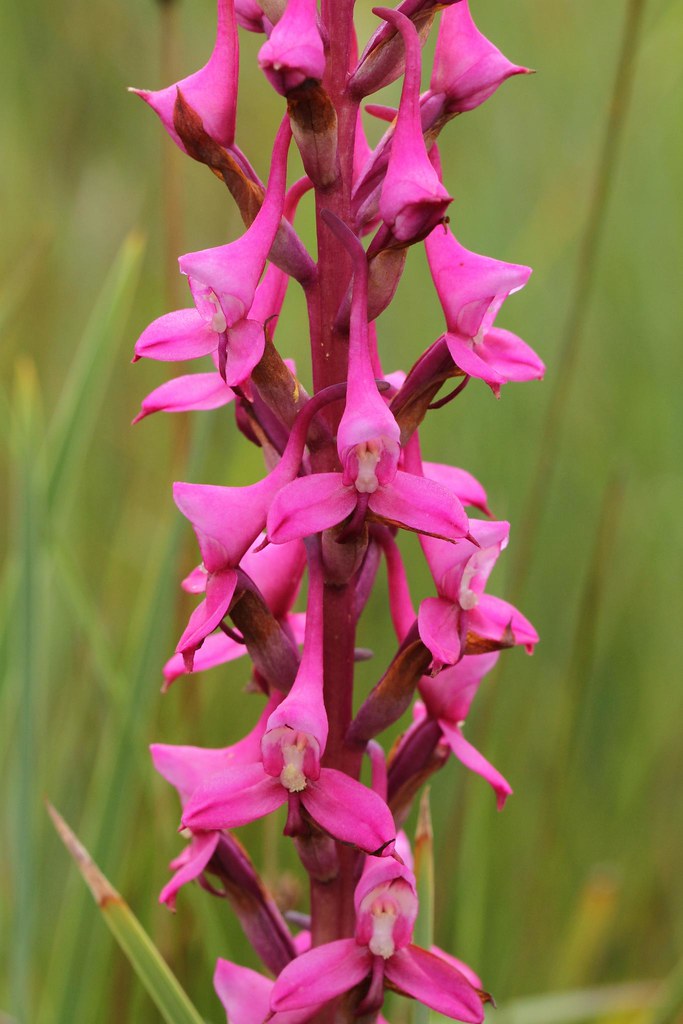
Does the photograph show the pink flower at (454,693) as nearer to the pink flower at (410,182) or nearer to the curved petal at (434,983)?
the curved petal at (434,983)

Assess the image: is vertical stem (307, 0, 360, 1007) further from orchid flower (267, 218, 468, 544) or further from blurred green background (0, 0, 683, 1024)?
blurred green background (0, 0, 683, 1024)

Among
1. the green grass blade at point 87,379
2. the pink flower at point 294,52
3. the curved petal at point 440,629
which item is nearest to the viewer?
the pink flower at point 294,52

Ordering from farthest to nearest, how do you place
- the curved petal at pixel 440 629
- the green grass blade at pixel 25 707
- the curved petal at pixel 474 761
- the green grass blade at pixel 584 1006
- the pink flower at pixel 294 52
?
the green grass blade at pixel 584 1006
the green grass blade at pixel 25 707
the curved petal at pixel 474 761
the curved petal at pixel 440 629
the pink flower at pixel 294 52

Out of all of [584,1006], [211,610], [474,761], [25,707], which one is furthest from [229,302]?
[584,1006]

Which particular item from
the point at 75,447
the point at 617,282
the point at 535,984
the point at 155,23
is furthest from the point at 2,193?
the point at 535,984

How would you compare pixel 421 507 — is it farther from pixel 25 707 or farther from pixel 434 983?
pixel 25 707

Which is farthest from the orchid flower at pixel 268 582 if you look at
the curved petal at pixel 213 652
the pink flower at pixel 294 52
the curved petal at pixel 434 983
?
the pink flower at pixel 294 52

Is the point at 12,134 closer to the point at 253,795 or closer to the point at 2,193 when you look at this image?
the point at 2,193
